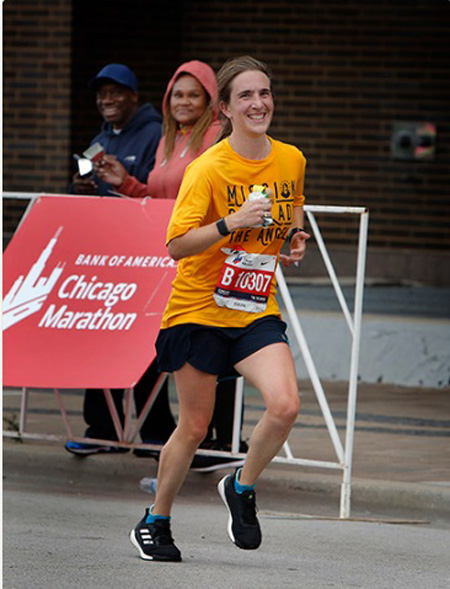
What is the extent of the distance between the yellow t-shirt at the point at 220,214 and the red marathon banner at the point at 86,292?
1.58m

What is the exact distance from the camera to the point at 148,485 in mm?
6973

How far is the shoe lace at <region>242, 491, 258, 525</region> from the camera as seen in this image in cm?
500

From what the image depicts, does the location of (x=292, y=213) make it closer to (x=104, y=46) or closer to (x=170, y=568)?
(x=170, y=568)

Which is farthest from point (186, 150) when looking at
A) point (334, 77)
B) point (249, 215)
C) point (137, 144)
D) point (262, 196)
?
point (334, 77)

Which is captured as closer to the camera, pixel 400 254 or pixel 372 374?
pixel 372 374

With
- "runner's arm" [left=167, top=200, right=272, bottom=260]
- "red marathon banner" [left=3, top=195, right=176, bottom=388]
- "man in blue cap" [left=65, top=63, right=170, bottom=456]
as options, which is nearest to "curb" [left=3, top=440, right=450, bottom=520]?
"man in blue cap" [left=65, top=63, right=170, bottom=456]

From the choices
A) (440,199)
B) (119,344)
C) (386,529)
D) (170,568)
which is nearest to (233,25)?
(440,199)

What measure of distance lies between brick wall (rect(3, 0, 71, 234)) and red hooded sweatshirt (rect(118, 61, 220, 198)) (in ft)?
18.5

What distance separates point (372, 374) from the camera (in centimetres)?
1049

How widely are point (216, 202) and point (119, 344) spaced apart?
196 cm

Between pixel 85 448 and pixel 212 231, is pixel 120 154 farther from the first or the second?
pixel 212 231

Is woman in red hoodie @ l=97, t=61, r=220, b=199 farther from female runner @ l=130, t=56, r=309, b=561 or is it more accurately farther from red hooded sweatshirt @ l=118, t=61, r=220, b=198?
female runner @ l=130, t=56, r=309, b=561

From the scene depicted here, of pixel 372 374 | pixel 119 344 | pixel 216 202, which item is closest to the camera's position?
pixel 216 202

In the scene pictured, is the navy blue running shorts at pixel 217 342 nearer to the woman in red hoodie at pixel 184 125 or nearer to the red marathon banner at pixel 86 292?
the red marathon banner at pixel 86 292
